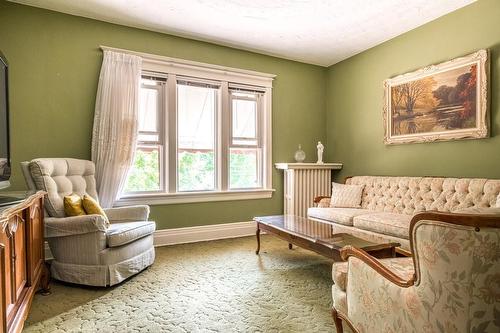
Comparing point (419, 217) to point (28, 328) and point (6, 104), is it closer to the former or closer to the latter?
point (28, 328)

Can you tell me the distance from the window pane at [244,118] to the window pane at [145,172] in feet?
4.06

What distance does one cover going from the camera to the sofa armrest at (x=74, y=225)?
2432 mm

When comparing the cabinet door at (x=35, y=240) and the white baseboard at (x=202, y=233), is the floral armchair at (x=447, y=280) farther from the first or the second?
the white baseboard at (x=202, y=233)

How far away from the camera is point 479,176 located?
304cm

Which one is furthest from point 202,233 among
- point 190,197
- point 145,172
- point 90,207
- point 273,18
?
point 273,18

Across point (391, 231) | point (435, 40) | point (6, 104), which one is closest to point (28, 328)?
point (6, 104)

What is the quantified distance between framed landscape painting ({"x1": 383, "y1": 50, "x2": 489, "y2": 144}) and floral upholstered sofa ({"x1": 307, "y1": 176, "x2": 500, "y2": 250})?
571mm

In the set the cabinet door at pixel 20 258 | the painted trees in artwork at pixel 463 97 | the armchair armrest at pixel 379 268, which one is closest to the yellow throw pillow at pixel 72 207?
the cabinet door at pixel 20 258

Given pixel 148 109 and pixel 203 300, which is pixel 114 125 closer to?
pixel 148 109

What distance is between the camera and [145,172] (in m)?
3.83

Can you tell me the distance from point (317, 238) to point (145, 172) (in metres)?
2.47

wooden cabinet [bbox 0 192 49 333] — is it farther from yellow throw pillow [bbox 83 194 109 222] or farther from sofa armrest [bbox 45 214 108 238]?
yellow throw pillow [bbox 83 194 109 222]

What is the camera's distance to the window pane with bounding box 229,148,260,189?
4398 millimetres

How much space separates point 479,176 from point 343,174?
6.45ft
